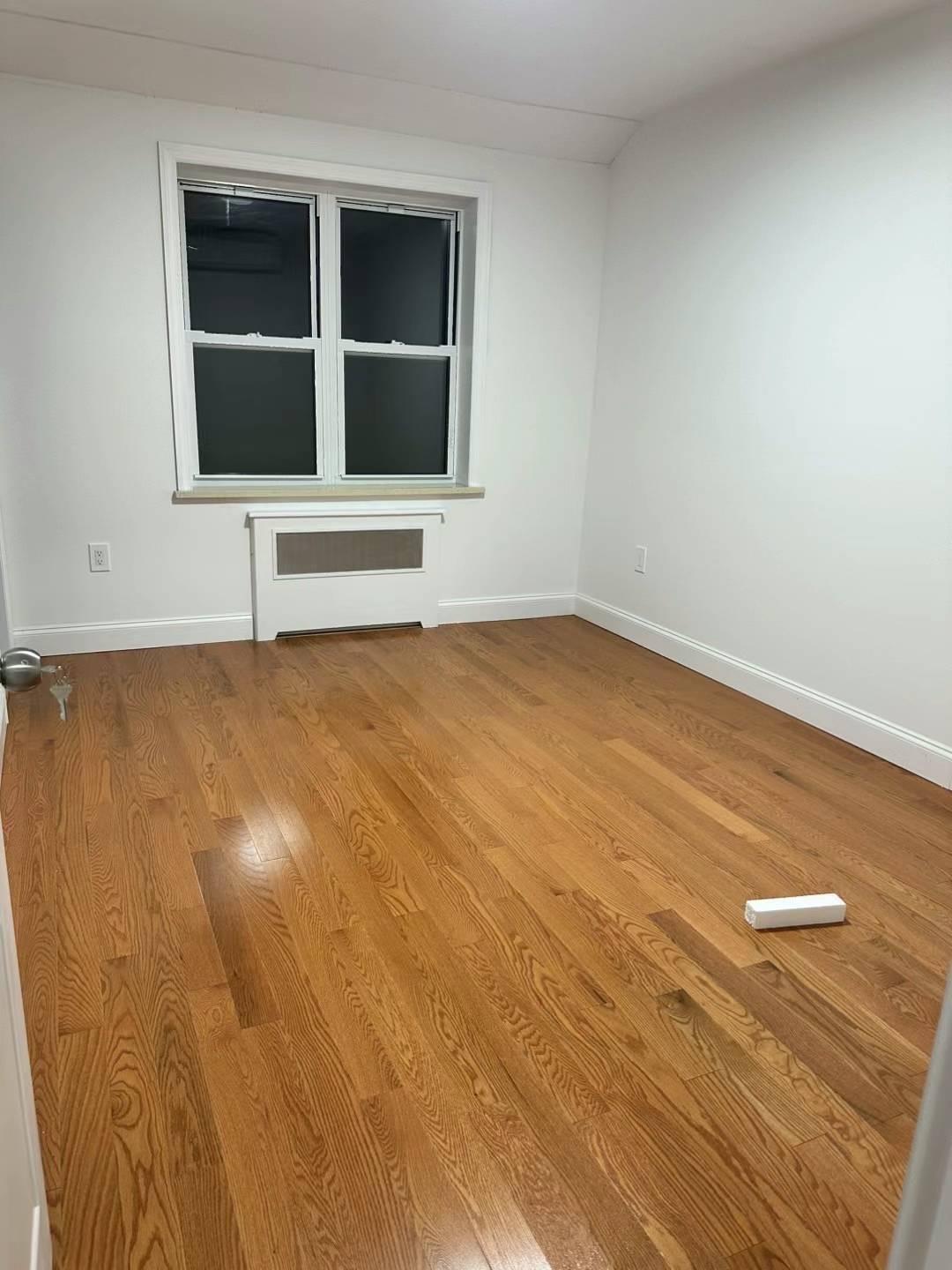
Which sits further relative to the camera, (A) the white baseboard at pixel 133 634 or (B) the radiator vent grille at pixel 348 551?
(B) the radiator vent grille at pixel 348 551

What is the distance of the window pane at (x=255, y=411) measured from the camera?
3783 millimetres

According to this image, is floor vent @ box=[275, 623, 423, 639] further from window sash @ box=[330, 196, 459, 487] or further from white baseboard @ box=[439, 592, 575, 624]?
window sash @ box=[330, 196, 459, 487]

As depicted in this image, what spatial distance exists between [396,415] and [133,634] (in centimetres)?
161

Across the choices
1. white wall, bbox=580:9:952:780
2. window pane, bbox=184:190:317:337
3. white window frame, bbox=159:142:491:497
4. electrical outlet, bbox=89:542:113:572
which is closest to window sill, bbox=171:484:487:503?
white window frame, bbox=159:142:491:497

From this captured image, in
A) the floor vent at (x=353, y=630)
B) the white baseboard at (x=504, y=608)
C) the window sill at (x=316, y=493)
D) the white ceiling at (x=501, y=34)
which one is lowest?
the floor vent at (x=353, y=630)

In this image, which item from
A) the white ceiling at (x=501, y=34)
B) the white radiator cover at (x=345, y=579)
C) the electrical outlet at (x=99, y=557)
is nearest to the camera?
the white ceiling at (x=501, y=34)

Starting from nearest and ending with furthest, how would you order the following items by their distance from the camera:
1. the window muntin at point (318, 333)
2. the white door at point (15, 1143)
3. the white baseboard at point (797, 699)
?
1. the white door at point (15, 1143)
2. the white baseboard at point (797, 699)
3. the window muntin at point (318, 333)

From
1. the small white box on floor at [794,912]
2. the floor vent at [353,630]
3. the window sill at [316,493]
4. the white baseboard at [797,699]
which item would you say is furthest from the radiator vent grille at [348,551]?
the small white box on floor at [794,912]

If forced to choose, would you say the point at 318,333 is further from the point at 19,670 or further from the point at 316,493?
the point at 19,670

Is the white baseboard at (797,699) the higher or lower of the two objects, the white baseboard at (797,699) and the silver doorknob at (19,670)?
the lower

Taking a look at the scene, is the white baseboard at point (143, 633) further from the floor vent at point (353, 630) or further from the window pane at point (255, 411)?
the window pane at point (255, 411)

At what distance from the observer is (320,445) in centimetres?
402

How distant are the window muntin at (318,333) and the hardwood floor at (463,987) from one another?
58.5 inches

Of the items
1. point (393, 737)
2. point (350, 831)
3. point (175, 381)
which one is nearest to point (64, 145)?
point (175, 381)
